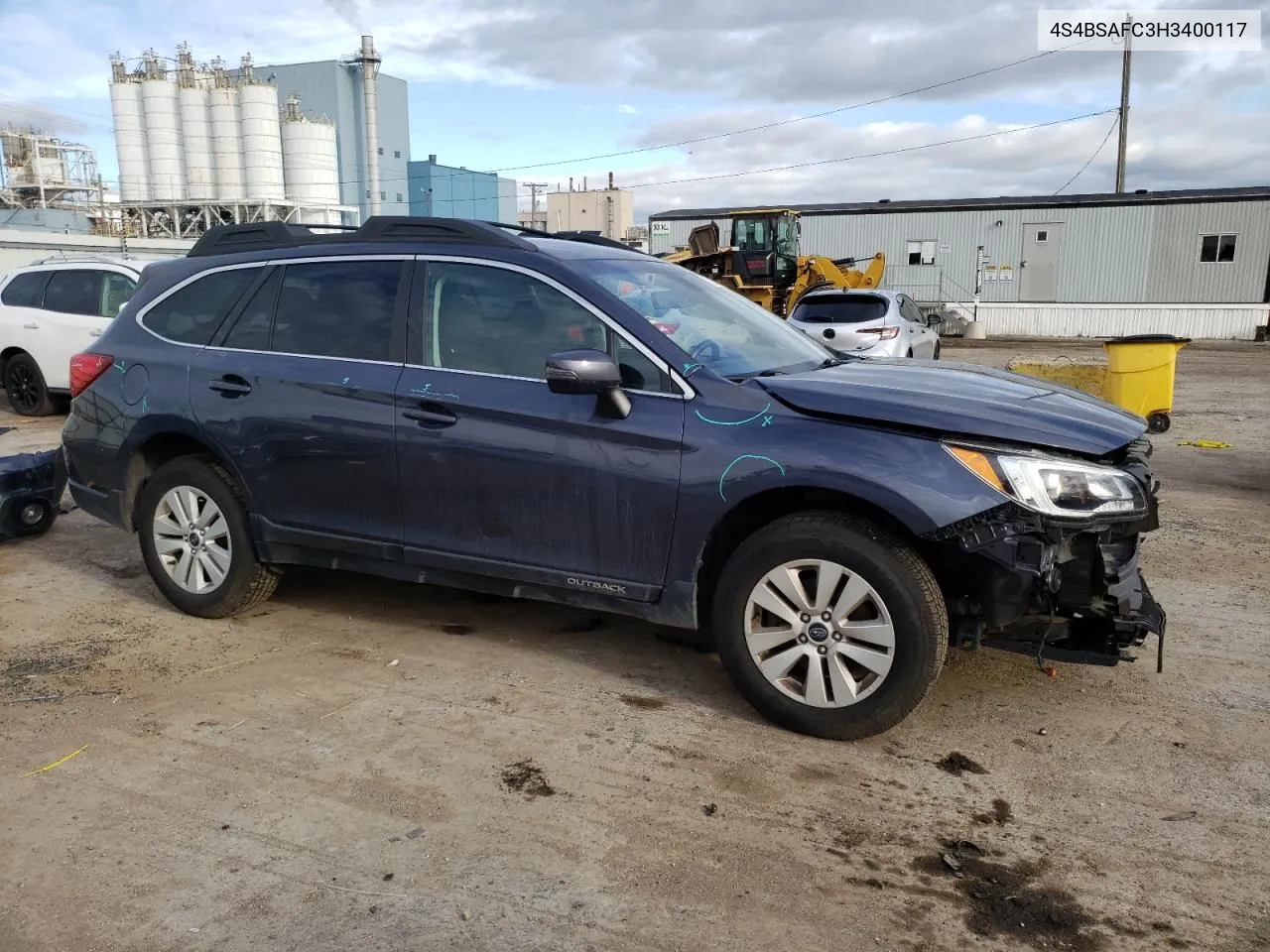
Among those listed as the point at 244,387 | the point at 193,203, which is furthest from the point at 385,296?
the point at 193,203

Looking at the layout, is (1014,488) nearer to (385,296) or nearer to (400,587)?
(385,296)

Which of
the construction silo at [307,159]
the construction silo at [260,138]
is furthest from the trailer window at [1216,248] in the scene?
the construction silo at [260,138]

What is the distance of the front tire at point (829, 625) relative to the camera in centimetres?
337

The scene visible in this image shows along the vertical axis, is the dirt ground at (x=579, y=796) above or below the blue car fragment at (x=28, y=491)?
below

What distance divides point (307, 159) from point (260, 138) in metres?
2.58

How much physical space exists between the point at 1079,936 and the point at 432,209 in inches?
2654

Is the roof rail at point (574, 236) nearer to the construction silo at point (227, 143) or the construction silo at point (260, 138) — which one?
the construction silo at point (260, 138)

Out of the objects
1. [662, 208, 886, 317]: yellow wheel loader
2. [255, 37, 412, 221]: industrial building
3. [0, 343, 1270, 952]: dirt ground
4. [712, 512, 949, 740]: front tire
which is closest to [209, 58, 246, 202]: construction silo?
[255, 37, 412, 221]: industrial building

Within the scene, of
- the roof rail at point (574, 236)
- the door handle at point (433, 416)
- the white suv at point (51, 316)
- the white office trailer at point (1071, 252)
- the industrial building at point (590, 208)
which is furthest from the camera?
the industrial building at point (590, 208)

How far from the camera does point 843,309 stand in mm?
12992

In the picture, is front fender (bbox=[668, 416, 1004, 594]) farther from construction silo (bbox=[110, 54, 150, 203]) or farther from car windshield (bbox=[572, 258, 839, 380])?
construction silo (bbox=[110, 54, 150, 203])

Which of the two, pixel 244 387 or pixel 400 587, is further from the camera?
pixel 400 587

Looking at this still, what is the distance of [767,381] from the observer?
374 cm

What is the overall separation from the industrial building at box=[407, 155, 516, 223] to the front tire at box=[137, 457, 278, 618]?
2326 inches
